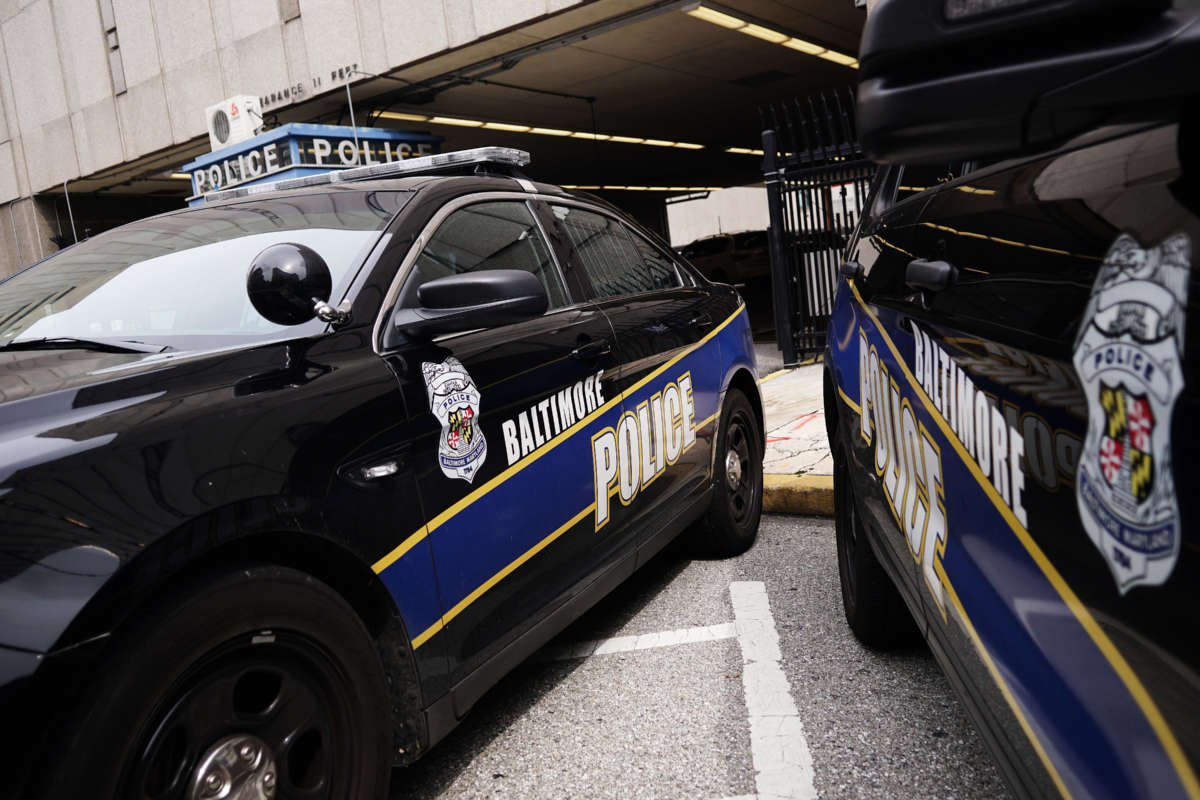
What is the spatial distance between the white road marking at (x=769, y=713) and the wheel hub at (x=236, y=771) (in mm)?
1248

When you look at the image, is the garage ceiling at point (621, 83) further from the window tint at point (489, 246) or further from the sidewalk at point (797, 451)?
the window tint at point (489, 246)

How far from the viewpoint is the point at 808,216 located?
9070 millimetres

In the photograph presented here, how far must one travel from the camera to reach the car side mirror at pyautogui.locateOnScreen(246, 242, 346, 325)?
82.3 inches

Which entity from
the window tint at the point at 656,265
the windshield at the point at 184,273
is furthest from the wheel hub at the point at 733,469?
the windshield at the point at 184,273

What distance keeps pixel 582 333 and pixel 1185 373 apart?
2.35 m

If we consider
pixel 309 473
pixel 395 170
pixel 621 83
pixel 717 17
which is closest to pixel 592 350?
pixel 395 170

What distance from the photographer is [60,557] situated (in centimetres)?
142

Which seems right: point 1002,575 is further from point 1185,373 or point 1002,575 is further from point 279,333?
point 279,333

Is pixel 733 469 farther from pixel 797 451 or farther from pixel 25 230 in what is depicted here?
pixel 25 230

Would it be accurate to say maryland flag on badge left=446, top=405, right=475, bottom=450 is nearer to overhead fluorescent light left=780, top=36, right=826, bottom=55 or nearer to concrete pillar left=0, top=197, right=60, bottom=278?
overhead fluorescent light left=780, top=36, right=826, bottom=55

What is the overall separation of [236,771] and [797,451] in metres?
4.39

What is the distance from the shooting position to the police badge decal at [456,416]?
2328 millimetres

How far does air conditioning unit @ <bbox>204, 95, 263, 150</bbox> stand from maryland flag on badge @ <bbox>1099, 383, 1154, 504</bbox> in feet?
46.9

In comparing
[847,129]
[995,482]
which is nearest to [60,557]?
[995,482]
